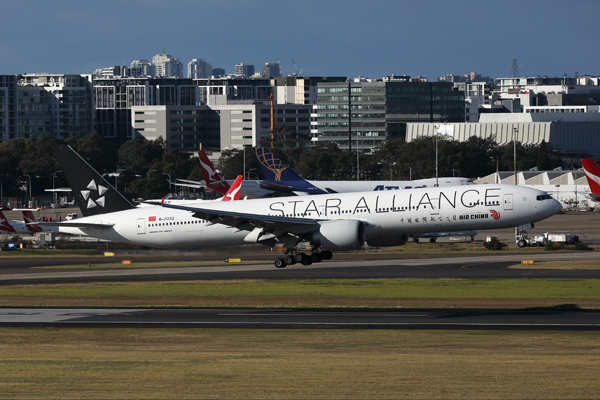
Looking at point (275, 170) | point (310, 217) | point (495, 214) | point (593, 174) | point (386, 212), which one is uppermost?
point (275, 170)

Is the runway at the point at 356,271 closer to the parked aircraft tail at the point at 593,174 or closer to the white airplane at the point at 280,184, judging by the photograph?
the parked aircraft tail at the point at 593,174

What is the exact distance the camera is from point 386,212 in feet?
177

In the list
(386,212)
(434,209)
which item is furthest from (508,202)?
(386,212)

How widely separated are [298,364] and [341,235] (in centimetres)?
1881

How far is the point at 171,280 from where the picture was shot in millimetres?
77750

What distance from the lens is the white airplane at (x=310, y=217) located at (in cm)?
5275

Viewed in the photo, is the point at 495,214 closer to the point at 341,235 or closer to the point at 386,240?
the point at 386,240

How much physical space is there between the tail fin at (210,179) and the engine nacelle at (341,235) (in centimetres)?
7722

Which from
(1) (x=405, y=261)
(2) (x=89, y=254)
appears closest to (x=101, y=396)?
(1) (x=405, y=261)

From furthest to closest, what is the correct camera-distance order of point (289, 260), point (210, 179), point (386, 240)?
point (210, 179) < point (289, 260) < point (386, 240)

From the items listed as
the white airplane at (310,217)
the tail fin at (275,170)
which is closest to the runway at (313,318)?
the white airplane at (310,217)

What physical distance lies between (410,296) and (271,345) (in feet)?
79.9

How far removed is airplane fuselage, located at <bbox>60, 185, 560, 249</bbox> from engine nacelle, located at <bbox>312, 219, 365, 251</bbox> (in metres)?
1.17

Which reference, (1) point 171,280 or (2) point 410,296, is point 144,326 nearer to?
(2) point 410,296
